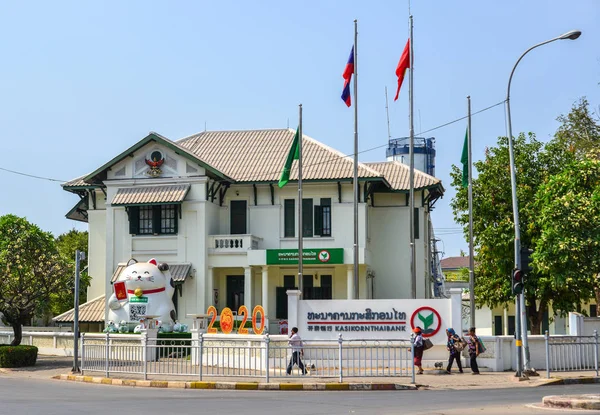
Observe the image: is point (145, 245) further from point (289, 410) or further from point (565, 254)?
point (289, 410)

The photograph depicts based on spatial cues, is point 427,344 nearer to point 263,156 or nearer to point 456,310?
point 456,310

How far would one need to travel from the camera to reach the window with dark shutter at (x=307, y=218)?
41688mm

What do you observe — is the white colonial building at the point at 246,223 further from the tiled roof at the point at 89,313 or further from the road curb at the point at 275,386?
the road curb at the point at 275,386

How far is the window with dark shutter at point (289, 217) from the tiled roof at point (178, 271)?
501 cm

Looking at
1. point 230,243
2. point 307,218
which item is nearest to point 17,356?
point 230,243

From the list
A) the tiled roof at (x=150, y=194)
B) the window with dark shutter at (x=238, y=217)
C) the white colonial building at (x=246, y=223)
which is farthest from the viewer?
the window with dark shutter at (x=238, y=217)

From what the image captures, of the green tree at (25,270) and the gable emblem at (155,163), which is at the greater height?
the gable emblem at (155,163)

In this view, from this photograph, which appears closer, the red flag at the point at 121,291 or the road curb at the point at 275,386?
the road curb at the point at 275,386

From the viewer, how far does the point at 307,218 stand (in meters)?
41.8

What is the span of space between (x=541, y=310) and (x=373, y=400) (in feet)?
84.3

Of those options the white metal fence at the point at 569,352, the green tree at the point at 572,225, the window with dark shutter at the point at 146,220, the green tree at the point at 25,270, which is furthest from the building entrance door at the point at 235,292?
the white metal fence at the point at 569,352

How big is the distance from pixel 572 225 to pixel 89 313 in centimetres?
2254

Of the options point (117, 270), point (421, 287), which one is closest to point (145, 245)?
point (117, 270)

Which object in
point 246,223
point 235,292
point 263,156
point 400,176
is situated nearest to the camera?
point 246,223
